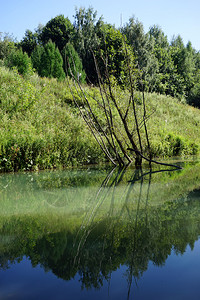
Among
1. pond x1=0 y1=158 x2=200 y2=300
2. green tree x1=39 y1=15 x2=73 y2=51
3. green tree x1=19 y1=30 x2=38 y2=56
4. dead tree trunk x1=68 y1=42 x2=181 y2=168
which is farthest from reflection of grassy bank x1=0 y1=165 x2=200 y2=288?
green tree x1=19 y1=30 x2=38 y2=56

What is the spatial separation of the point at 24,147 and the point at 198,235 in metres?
5.20

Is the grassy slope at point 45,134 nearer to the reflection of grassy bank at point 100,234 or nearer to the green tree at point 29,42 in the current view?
the reflection of grassy bank at point 100,234

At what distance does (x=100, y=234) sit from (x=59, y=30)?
124 ft

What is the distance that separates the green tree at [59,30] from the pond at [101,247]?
→ 3580cm

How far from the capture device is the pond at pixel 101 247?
121cm

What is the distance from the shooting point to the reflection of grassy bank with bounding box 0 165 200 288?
57.1 inches

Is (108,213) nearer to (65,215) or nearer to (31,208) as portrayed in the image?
(65,215)

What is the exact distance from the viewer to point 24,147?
645 cm

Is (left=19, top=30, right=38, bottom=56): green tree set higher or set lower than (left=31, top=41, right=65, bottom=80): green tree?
higher

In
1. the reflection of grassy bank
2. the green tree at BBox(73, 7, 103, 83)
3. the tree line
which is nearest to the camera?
the reflection of grassy bank

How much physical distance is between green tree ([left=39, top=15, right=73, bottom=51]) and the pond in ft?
117

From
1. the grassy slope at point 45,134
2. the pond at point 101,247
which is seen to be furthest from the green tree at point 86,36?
the pond at point 101,247

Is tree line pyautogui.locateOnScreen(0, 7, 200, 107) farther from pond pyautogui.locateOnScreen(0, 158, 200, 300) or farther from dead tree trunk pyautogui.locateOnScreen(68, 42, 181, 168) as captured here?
pond pyautogui.locateOnScreen(0, 158, 200, 300)

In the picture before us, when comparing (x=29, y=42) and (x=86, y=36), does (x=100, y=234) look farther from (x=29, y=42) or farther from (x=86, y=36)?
(x=29, y=42)
